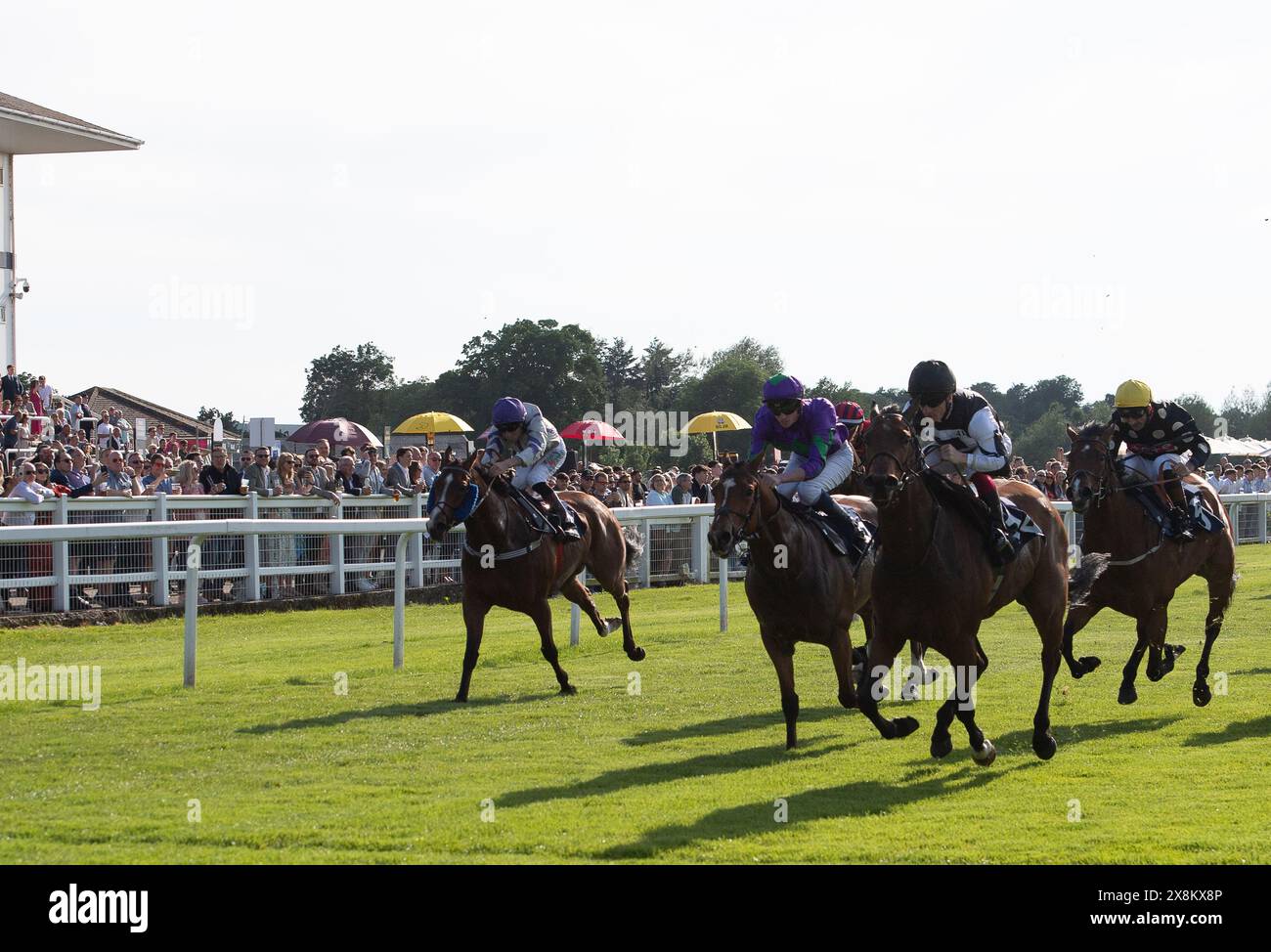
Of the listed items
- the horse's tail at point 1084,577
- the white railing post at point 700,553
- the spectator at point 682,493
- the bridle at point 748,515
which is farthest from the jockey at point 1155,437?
the spectator at point 682,493

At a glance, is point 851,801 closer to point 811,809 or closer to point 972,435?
point 811,809

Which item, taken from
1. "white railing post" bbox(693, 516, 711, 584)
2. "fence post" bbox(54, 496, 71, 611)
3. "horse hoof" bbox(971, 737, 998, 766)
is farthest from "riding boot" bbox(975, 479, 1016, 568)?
"white railing post" bbox(693, 516, 711, 584)

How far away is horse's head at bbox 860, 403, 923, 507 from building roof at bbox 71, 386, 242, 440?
3000cm

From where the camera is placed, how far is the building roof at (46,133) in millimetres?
31109

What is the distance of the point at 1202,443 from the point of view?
11.2m

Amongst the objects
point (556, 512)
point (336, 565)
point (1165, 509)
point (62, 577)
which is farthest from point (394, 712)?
point (336, 565)

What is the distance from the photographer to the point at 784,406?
30.1ft

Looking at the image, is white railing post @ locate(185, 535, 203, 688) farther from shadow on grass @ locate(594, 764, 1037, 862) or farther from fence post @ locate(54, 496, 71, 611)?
shadow on grass @ locate(594, 764, 1037, 862)

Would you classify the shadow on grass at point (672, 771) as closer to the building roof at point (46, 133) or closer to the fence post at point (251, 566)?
the fence post at point (251, 566)

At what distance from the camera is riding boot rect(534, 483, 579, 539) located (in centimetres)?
1167
